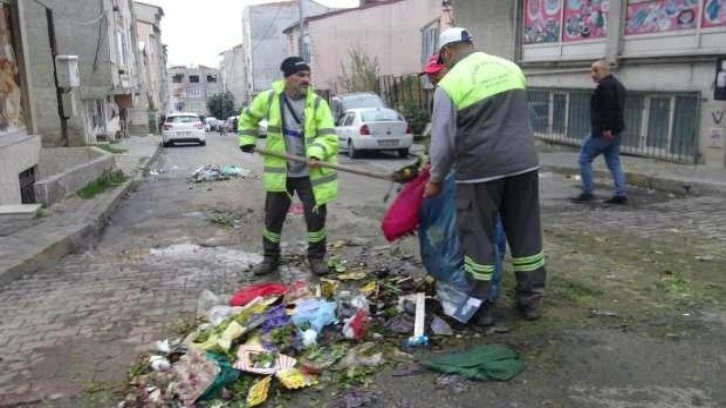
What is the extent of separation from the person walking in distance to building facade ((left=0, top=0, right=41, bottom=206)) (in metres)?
6.33

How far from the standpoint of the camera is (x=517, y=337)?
384cm

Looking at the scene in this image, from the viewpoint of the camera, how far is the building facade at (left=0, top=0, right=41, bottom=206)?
1025cm

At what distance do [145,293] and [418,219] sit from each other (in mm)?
2348

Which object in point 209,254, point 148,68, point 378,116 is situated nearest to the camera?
point 209,254

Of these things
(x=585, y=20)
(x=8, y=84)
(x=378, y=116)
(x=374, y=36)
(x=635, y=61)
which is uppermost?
(x=374, y=36)

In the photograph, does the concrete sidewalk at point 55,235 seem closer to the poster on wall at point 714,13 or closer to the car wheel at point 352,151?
the car wheel at point 352,151

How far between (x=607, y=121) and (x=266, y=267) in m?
4.95

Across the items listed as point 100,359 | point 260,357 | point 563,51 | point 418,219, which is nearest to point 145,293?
point 100,359

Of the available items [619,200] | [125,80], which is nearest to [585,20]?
[619,200]

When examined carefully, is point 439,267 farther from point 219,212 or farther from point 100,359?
point 219,212

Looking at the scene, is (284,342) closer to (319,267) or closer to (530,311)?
(530,311)

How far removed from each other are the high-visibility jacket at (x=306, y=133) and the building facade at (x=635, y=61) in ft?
26.1

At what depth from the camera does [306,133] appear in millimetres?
5242

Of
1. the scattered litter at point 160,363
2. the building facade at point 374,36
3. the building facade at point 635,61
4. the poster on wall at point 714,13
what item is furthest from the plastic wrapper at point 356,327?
the building facade at point 374,36
